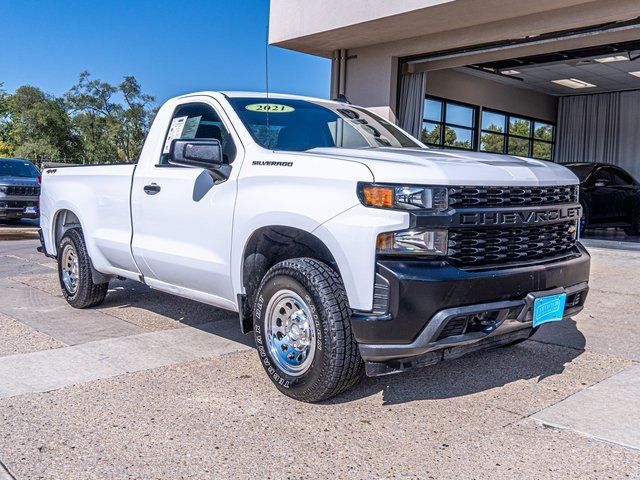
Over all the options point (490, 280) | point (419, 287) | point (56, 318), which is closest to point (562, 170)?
point (490, 280)

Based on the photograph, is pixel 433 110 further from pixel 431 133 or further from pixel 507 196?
pixel 507 196

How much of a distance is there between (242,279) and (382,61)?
1207 cm

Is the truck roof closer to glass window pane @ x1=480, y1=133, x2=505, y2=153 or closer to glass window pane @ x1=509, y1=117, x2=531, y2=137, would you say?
glass window pane @ x1=480, y1=133, x2=505, y2=153

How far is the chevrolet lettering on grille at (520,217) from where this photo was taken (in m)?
3.70

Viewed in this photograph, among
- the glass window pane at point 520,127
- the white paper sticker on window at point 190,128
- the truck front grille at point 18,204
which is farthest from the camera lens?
the glass window pane at point 520,127

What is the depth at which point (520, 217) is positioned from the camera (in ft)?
13.0

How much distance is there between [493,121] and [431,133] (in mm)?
3627

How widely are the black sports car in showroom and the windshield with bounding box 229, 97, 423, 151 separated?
10.1m

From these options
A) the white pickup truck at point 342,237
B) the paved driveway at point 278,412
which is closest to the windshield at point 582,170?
the paved driveway at point 278,412

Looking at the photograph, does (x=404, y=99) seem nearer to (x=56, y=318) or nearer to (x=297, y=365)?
(x=56, y=318)

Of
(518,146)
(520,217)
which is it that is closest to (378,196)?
(520,217)

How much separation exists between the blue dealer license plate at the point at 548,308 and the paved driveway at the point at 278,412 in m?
0.55

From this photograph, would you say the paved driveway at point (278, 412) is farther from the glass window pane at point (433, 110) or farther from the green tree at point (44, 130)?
the green tree at point (44, 130)

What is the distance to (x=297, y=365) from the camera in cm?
409
